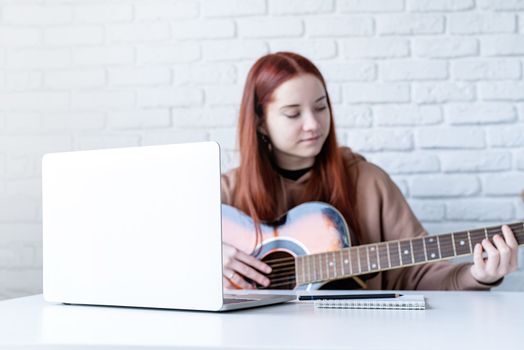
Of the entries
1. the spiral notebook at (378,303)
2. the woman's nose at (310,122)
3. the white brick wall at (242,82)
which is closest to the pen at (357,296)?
the spiral notebook at (378,303)

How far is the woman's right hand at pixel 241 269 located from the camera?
1901 millimetres

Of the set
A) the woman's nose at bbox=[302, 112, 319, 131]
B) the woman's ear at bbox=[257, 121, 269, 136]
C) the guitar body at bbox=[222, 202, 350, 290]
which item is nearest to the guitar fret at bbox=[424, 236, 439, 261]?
the guitar body at bbox=[222, 202, 350, 290]

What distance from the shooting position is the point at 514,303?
1.18 m

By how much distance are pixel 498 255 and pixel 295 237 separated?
0.57 m

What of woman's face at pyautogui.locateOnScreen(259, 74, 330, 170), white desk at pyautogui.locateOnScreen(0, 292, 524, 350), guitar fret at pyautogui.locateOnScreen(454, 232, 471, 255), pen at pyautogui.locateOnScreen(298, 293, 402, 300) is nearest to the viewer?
white desk at pyautogui.locateOnScreen(0, 292, 524, 350)

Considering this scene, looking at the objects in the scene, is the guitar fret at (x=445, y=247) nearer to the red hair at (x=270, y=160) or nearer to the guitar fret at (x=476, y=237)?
the guitar fret at (x=476, y=237)

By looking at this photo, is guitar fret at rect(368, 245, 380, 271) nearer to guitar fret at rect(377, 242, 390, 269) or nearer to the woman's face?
guitar fret at rect(377, 242, 390, 269)

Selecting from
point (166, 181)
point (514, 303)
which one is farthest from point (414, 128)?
point (166, 181)

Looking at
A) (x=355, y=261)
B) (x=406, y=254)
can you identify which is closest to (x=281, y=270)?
(x=355, y=261)

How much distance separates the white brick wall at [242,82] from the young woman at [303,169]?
10.1 inches

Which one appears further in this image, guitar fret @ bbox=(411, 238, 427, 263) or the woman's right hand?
the woman's right hand

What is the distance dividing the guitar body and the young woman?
0.34 feet

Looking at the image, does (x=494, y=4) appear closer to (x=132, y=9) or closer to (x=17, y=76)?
(x=132, y=9)

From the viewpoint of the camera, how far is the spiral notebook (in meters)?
1.09
